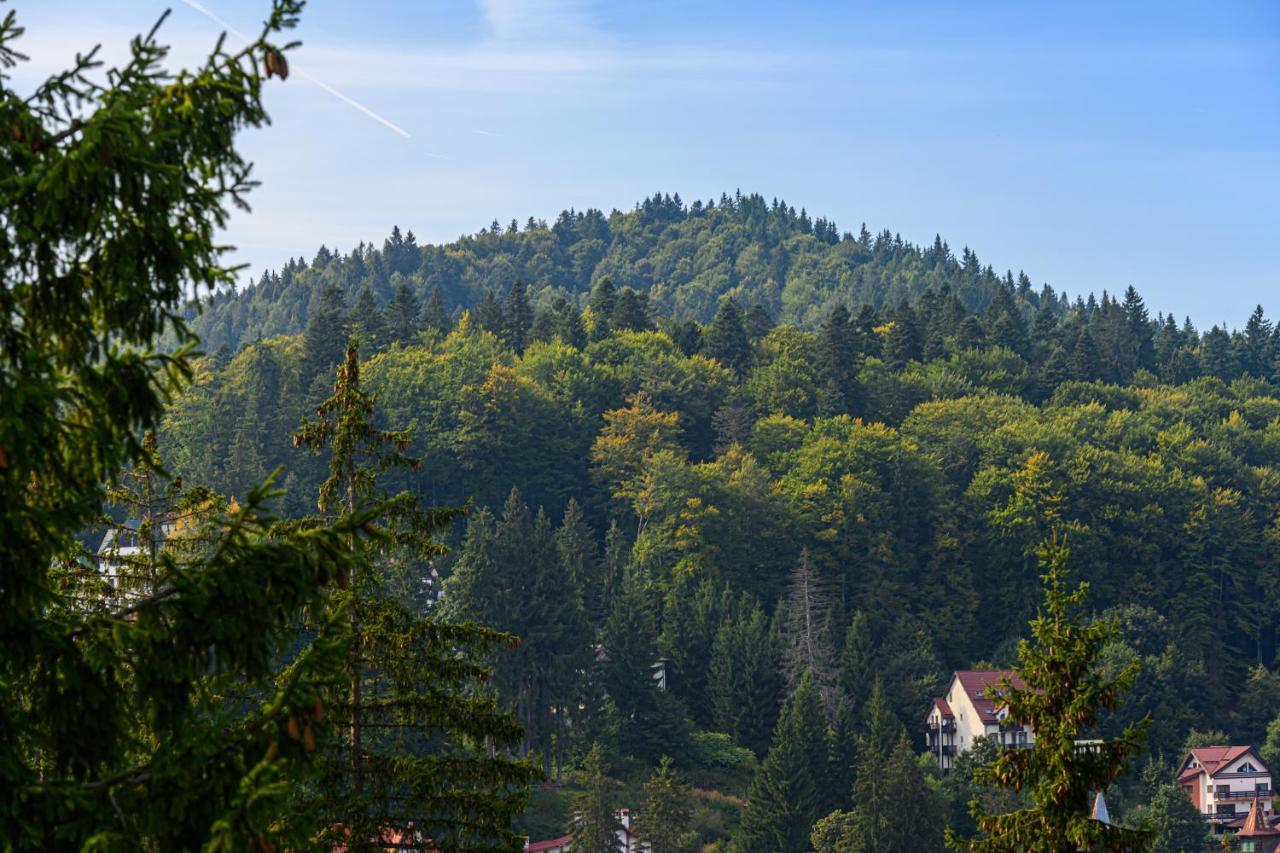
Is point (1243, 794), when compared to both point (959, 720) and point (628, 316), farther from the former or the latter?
point (628, 316)

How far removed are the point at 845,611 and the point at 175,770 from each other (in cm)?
9109

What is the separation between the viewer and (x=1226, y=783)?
82562 mm

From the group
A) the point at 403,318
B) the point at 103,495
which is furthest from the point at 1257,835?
the point at 103,495

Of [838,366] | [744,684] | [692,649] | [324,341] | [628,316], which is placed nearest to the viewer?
[744,684]

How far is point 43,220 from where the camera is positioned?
843 centimetres

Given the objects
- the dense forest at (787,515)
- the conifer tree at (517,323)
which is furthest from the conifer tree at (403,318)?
the conifer tree at (517,323)

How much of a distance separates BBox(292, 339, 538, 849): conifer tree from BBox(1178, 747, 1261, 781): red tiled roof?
71.3 metres

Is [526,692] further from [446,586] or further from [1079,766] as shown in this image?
[1079,766]

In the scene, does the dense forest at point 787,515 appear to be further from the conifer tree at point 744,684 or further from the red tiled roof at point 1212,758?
the red tiled roof at point 1212,758

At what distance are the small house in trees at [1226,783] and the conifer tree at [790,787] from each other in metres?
20.4

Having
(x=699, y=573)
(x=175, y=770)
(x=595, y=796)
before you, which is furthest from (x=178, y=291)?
(x=699, y=573)

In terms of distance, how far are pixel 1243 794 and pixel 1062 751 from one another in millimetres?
73155

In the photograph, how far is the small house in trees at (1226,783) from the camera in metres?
81.9

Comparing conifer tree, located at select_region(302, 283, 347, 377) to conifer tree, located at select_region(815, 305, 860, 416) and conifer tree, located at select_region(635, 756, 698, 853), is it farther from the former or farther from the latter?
conifer tree, located at select_region(635, 756, 698, 853)
